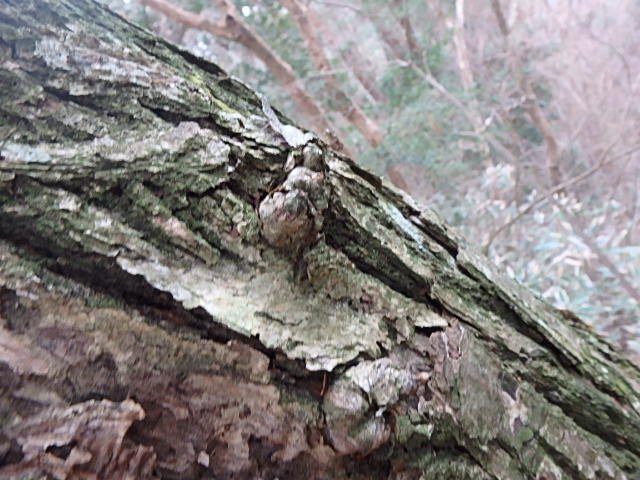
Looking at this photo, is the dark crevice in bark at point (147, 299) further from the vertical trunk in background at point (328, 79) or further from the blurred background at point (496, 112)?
the vertical trunk in background at point (328, 79)

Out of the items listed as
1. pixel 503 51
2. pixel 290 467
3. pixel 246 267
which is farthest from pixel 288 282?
pixel 503 51

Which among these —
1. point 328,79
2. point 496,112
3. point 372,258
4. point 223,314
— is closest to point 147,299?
point 223,314

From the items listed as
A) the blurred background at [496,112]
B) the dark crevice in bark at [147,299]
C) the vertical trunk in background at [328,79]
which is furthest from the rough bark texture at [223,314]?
the vertical trunk in background at [328,79]

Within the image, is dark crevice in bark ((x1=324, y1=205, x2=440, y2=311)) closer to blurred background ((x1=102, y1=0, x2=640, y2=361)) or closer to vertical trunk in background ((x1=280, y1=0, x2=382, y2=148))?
blurred background ((x1=102, y1=0, x2=640, y2=361))

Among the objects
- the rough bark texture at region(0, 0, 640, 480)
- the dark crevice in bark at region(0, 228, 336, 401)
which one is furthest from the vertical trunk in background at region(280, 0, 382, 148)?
the dark crevice in bark at region(0, 228, 336, 401)

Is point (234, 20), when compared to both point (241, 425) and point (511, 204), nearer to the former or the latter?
point (511, 204)
